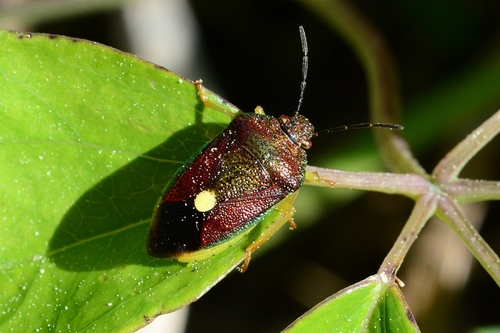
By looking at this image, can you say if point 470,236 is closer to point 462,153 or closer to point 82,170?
point 462,153

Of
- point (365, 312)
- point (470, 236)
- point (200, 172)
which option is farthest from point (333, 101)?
point (365, 312)

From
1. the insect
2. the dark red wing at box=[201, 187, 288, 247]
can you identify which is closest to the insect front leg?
the insect

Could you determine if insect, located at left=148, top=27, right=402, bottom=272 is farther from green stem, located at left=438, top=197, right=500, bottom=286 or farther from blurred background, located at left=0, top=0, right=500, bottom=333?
blurred background, located at left=0, top=0, right=500, bottom=333

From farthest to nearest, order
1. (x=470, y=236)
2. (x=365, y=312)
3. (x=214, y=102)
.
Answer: (x=470, y=236) → (x=214, y=102) → (x=365, y=312)

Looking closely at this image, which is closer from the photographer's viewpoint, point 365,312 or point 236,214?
point 365,312

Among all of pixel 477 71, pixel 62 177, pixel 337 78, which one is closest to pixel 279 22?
pixel 337 78
